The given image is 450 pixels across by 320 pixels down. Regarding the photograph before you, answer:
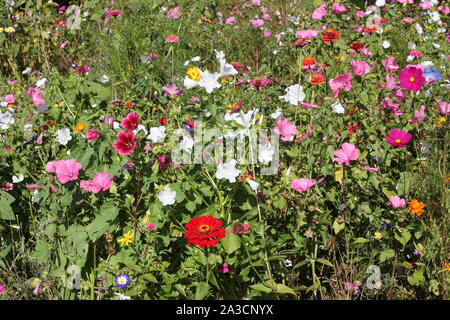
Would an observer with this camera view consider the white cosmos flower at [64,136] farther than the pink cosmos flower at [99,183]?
Yes

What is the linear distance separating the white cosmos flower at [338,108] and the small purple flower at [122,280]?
39.9 inches

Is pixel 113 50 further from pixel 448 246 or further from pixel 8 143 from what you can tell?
pixel 448 246

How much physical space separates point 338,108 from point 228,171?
2.03 ft

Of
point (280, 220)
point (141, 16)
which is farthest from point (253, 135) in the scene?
point (141, 16)

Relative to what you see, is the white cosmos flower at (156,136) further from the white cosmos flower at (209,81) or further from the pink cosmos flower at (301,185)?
the pink cosmos flower at (301,185)

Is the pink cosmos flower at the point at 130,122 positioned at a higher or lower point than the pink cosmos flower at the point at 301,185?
higher

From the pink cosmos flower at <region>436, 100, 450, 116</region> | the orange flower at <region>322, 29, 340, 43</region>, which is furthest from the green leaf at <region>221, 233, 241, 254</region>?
the pink cosmos flower at <region>436, 100, 450, 116</region>

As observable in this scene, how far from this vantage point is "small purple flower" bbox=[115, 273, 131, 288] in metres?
1.66

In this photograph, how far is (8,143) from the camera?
2170 mm

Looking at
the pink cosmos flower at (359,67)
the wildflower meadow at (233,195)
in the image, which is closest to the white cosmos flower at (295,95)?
the wildflower meadow at (233,195)

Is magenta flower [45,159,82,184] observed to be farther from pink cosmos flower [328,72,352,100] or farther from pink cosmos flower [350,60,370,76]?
pink cosmos flower [350,60,370,76]

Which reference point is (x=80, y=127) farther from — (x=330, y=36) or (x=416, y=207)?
(x=416, y=207)

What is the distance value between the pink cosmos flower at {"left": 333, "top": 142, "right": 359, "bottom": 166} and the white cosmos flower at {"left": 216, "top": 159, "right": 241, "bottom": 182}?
0.41 meters

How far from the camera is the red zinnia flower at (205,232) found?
143cm
